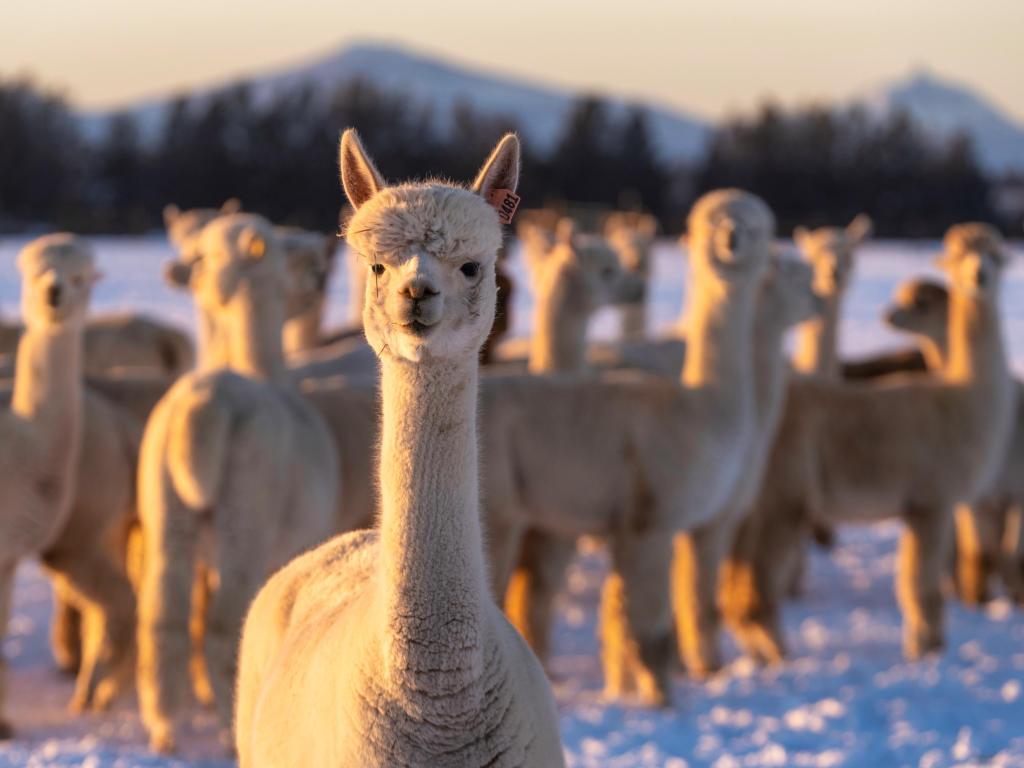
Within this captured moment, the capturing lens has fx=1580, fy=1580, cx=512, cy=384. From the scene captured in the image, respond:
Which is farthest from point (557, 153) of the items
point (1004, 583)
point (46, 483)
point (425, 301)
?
point (425, 301)

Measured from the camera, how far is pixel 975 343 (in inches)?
370

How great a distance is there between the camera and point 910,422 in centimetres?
914

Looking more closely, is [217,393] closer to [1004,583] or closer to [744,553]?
[744,553]

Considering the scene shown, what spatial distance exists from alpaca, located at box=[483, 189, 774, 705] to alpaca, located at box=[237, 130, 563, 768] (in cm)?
427

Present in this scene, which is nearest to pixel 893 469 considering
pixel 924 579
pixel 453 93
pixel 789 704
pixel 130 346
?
pixel 924 579

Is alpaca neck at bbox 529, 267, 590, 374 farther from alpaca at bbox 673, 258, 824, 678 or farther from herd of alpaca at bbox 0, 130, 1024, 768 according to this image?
alpaca at bbox 673, 258, 824, 678

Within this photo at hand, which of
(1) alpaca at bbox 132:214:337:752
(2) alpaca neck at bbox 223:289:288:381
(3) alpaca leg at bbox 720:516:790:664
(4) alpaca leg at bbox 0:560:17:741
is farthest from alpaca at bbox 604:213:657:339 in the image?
(4) alpaca leg at bbox 0:560:17:741

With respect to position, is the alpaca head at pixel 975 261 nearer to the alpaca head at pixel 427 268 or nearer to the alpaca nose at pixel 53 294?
the alpaca nose at pixel 53 294

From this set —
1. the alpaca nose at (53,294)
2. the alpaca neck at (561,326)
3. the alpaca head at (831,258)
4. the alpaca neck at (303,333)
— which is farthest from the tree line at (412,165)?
the alpaca nose at (53,294)

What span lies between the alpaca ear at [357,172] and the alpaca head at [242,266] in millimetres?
3972

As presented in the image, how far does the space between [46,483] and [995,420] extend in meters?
5.34

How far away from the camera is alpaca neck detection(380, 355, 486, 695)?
3248 mm

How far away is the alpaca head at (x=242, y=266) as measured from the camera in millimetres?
7395

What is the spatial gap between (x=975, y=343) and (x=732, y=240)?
2.32 m
